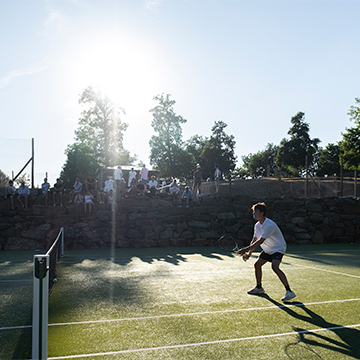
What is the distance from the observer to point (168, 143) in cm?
5250

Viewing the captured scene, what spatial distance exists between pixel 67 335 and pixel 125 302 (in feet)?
6.00

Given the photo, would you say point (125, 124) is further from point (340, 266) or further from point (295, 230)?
point (340, 266)

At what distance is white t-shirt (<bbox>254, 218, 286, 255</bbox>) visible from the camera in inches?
236

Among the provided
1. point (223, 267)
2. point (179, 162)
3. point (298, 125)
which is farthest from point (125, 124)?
point (223, 267)

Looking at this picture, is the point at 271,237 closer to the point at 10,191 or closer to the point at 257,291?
the point at 257,291

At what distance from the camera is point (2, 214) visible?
53.6ft

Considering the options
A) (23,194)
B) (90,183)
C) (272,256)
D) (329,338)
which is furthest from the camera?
(90,183)

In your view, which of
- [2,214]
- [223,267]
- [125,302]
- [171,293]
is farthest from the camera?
[2,214]

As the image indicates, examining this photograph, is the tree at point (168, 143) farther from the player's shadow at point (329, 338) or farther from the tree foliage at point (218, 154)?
the player's shadow at point (329, 338)

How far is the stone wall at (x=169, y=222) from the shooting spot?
16219 millimetres

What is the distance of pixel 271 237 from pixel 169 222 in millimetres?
11786

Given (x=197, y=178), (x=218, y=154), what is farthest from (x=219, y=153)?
(x=197, y=178)

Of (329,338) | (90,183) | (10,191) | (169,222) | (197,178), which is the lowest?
(329,338)

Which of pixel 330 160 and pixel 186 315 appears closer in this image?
pixel 186 315
